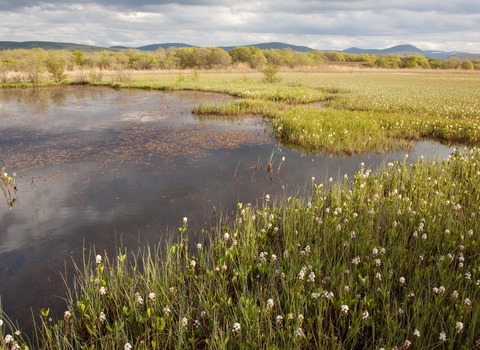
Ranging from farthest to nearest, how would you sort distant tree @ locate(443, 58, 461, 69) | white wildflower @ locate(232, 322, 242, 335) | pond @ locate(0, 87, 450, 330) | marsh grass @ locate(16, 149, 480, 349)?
distant tree @ locate(443, 58, 461, 69), pond @ locate(0, 87, 450, 330), marsh grass @ locate(16, 149, 480, 349), white wildflower @ locate(232, 322, 242, 335)

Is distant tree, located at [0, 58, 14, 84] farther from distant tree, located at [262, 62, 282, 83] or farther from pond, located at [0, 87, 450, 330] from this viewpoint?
distant tree, located at [262, 62, 282, 83]

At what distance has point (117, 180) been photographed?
32.2 ft

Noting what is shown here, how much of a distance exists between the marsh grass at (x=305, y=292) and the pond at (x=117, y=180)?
674mm

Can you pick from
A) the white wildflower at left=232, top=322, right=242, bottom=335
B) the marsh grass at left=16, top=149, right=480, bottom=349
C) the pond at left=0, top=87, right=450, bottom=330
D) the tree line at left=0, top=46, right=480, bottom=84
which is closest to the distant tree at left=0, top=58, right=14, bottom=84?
the tree line at left=0, top=46, right=480, bottom=84

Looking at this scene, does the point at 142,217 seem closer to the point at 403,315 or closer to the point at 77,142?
the point at 403,315

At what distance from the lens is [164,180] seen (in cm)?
991

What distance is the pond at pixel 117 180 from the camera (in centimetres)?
606

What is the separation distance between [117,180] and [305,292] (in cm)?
714


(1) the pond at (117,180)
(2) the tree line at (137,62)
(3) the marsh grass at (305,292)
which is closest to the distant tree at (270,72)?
(2) the tree line at (137,62)

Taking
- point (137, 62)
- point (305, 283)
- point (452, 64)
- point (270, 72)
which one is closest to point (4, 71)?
point (137, 62)

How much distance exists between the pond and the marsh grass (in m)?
0.67

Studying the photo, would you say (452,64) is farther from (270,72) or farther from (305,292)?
(305,292)

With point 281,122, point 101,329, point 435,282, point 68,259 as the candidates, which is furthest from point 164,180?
point 281,122

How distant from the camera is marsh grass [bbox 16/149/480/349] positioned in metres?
3.58
